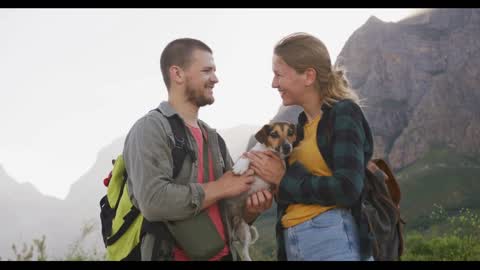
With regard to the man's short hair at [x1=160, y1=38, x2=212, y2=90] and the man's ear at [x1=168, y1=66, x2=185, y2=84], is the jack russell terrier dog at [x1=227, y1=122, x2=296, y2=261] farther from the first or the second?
the man's short hair at [x1=160, y1=38, x2=212, y2=90]

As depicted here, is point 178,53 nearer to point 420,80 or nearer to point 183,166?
point 183,166

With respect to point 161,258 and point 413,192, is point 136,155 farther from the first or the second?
point 413,192

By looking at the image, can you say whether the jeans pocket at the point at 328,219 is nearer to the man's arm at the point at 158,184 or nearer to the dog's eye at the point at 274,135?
the man's arm at the point at 158,184

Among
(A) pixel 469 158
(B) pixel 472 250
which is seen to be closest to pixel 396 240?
(B) pixel 472 250

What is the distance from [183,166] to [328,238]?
120 centimetres

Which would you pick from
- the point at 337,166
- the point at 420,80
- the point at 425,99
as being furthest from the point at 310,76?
the point at 420,80

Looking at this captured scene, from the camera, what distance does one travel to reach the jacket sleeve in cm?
347

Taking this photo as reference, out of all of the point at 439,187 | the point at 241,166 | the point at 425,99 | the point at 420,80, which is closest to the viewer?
the point at 241,166

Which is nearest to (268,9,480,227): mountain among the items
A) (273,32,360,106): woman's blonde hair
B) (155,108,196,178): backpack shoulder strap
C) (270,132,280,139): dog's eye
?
(270,132,280,139): dog's eye

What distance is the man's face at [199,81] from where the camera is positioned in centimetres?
402

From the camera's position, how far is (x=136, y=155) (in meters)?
3.59

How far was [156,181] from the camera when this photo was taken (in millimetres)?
3482

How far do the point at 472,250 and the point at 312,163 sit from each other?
11489mm

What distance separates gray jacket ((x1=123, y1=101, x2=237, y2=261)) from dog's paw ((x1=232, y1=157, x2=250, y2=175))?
1.33ft
